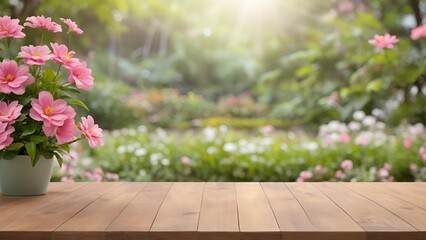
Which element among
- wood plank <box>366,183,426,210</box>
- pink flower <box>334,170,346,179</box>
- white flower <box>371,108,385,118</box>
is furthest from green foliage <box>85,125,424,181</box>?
wood plank <box>366,183,426,210</box>

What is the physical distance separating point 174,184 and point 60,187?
48 cm

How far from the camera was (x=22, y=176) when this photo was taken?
2.28m

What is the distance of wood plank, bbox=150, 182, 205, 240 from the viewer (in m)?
1.61

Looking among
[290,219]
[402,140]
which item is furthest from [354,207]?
[402,140]

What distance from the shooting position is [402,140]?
220 inches

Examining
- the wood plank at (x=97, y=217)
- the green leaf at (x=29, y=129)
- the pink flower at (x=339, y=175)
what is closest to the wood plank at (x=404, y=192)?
the wood plank at (x=97, y=217)

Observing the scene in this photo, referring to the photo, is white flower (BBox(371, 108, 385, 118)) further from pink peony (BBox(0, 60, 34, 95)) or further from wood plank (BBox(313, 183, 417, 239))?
pink peony (BBox(0, 60, 34, 95))

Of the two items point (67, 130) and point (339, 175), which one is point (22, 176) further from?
point (339, 175)

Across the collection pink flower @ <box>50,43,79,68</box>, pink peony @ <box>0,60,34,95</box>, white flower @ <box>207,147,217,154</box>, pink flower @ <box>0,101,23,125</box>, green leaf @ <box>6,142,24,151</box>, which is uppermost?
pink flower @ <box>50,43,79,68</box>

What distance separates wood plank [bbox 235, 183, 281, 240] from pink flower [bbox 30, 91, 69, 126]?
2.26ft

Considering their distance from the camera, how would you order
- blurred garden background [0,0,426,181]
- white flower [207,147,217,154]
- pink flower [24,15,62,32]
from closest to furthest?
1. pink flower [24,15,62,32]
2. blurred garden background [0,0,426,181]
3. white flower [207,147,217,154]

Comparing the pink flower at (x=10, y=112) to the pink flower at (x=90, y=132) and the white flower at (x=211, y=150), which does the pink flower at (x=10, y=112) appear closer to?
the pink flower at (x=90, y=132)

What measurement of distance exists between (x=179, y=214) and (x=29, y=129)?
70 centimetres

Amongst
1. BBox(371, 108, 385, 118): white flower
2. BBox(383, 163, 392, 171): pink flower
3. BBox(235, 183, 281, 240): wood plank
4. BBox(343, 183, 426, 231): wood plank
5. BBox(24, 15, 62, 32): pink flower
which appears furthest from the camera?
BBox(371, 108, 385, 118): white flower
